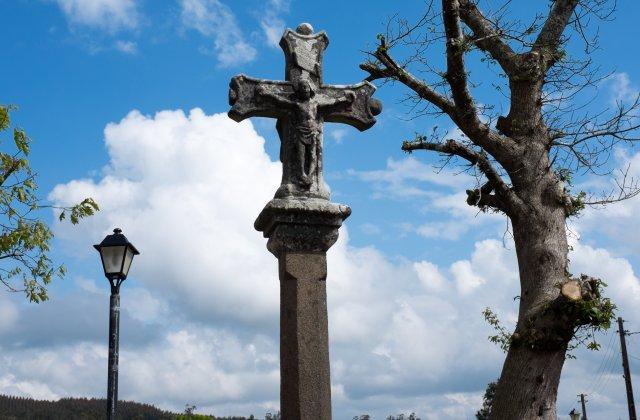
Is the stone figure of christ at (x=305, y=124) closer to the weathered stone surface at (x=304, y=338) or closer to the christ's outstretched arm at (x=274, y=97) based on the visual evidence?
the christ's outstretched arm at (x=274, y=97)

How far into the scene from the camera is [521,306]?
9281 mm

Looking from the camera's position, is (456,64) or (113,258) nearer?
(113,258)

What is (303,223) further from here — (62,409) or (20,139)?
(62,409)

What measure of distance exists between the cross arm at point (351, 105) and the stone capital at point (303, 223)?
45.9 inches

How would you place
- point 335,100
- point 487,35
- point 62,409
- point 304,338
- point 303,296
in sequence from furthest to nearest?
point 62,409
point 487,35
point 335,100
point 303,296
point 304,338

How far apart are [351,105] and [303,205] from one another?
4.93 ft

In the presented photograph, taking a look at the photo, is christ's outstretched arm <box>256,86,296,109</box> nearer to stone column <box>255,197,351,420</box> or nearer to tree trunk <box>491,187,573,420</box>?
stone column <box>255,197,351,420</box>

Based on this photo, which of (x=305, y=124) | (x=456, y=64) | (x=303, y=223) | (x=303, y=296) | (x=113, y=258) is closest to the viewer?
(x=303, y=296)

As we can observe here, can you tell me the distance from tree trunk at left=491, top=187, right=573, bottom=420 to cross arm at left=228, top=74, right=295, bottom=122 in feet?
10.8

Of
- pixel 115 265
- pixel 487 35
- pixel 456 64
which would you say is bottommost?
pixel 115 265

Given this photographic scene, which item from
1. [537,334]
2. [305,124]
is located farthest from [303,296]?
[537,334]

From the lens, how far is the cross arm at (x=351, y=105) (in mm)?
8344

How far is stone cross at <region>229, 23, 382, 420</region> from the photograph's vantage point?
7.24 metres

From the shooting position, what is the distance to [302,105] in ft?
26.8
